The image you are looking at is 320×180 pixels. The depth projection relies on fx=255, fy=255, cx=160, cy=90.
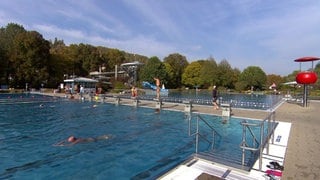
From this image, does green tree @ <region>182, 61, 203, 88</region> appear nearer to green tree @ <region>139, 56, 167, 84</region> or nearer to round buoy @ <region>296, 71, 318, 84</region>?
green tree @ <region>139, 56, 167, 84</region>

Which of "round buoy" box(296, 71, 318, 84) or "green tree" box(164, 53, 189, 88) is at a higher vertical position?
"green tree" box(164, 53, 189, 88)

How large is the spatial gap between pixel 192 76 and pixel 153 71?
66.1ft

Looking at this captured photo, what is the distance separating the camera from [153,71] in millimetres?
73438

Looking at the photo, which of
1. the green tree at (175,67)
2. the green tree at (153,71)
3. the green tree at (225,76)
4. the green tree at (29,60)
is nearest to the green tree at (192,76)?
the green tree at (175,67)

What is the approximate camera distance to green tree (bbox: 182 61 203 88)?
87.9 meters

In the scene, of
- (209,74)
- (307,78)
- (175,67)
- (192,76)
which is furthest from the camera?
(175,67)

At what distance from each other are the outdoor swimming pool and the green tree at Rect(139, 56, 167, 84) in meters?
57.6

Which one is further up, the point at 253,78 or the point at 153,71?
the point at 153,71

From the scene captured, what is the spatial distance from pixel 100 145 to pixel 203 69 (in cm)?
7756

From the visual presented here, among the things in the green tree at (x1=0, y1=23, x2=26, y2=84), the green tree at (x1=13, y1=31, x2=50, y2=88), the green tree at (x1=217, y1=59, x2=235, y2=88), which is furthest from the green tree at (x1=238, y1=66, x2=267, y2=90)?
the green tree at (x1=0, y1=23, x2=26, y2=84)

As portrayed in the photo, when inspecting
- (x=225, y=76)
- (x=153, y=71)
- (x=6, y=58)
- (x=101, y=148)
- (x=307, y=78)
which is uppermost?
(x=6, y=58)

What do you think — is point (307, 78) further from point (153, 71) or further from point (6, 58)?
point (153, 71)

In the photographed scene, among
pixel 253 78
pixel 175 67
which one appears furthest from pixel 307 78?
pixel 175 67

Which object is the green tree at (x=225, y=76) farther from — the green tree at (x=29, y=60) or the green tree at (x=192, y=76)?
the green tree at (x=29, y=60)
